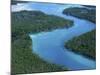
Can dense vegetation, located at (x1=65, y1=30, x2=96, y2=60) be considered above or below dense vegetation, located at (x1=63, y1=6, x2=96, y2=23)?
below

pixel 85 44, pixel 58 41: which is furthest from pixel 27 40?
pixel 85 44

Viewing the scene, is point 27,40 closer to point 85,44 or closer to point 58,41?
point 58,41

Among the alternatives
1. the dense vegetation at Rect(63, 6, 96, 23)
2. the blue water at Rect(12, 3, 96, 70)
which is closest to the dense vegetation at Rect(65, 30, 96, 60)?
the blue water at Rect(12, 3, 96, 70)

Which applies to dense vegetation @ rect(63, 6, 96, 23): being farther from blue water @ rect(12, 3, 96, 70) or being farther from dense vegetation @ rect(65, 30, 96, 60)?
dense vegetation @ rect(65, 30, 96, 60)

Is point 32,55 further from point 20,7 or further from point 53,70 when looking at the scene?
point 20,7

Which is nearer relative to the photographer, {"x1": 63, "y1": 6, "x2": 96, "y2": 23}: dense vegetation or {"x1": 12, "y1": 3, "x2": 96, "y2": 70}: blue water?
{"x1": 12, "y1": 3, "x2": 96, "y2": 70}: blue water
